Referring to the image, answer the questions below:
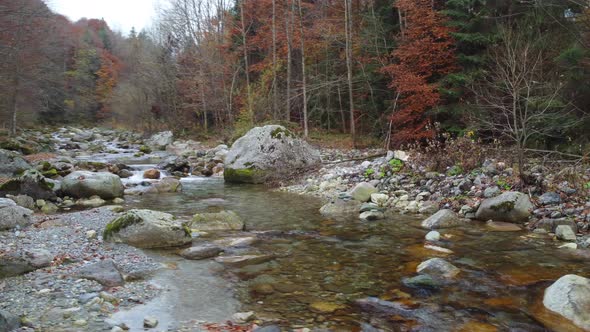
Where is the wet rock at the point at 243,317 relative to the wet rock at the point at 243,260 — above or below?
above

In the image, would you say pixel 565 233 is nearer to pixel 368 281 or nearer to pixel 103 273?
pixel 368 281

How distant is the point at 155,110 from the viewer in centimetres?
3953

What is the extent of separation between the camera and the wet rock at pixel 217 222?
831cm

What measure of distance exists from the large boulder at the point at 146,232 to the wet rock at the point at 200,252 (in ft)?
1.63

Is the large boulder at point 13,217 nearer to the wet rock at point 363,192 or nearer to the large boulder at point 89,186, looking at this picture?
the large boulder at point 89,186

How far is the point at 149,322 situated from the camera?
409 centimetres

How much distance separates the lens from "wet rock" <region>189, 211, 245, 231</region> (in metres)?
8.31

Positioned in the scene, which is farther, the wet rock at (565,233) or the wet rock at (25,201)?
the wet rock at (25,201)

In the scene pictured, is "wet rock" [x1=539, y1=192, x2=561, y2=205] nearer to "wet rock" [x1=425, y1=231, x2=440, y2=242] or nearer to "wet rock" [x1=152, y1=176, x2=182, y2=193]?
"wet rock" [x1=425, y1=231, x2=440, y2=242]

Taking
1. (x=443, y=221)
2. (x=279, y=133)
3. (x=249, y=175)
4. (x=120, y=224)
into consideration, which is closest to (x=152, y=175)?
(x=249, y=175)

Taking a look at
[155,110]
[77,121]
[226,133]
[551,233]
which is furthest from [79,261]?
[77,121]

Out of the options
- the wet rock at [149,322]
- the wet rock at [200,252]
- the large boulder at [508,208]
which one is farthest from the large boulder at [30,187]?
the large boulder at [508,208]

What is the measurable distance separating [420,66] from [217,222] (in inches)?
464

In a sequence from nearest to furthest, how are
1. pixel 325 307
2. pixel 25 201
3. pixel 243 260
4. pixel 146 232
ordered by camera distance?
pixel 325 307 < pixel 243 260 < pixel 146 232 < pixel 25 201
